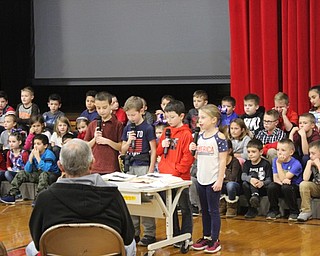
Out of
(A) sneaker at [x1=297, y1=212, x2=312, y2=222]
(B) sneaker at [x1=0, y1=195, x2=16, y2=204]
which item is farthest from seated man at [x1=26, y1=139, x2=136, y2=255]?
(B) sneaker at [x1=0, y1=195, x2=16, y2=204]

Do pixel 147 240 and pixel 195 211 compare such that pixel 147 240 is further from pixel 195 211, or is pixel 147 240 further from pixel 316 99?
pixel 316 99

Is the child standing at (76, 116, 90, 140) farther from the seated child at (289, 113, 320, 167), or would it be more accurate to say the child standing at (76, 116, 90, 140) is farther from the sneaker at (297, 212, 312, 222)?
the sneaker at (297, 212, 312, 222)

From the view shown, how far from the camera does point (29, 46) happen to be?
10.6 m

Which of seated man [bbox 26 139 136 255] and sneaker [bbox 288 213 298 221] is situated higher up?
seated man [bbox 26 139 136 255]

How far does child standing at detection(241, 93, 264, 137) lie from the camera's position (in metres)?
7.67

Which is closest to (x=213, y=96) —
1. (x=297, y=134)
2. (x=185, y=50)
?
(x=185, y=50)

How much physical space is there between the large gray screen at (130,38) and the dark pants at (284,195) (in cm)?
265

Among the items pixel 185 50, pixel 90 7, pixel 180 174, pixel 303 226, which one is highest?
pixel 90 7

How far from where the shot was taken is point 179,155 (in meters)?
5.75

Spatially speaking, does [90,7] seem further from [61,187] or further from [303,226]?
[61,187]

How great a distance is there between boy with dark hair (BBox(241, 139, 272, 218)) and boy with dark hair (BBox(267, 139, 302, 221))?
0.35 feet

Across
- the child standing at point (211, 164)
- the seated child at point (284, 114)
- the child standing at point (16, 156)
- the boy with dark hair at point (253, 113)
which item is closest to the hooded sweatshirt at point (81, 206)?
the child standing at point (211, 164)

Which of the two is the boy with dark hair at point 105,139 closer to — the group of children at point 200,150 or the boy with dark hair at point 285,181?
the group of children at point 200,150

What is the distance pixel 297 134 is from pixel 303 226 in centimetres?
109
